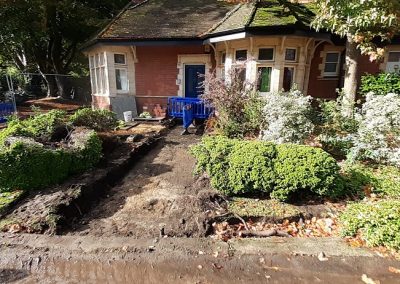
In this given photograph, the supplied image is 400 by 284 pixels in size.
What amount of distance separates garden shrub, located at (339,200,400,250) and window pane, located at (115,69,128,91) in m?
11.0

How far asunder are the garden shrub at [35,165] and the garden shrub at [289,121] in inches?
162

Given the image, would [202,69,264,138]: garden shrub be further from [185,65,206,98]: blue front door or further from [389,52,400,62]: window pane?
[389,52,400,62]: window pane

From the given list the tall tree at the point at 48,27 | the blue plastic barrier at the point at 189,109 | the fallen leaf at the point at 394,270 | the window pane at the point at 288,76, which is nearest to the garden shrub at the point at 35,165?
the blue plastic barrier at the point at 189,109

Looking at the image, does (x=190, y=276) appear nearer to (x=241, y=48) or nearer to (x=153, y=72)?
(x=241, y=48)

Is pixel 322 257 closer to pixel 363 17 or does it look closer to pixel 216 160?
pixel 216 160

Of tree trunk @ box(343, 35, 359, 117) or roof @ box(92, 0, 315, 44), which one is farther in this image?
roof @ box(92, 0, 315, 44)

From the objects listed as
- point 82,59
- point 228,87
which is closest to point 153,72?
point 228,87

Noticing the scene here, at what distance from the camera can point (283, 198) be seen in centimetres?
445

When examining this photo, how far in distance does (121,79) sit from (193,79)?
3.28 metres

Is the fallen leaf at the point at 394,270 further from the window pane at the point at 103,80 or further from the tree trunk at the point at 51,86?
the tree trunk at the point at 51,86

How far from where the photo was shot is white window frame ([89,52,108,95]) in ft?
40.8

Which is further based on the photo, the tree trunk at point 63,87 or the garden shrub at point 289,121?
the tree trunk at point 63,87

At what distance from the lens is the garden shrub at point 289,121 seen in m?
6.10

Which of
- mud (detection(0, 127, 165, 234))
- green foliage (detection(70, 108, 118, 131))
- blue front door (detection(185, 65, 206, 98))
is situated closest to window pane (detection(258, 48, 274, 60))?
blue front door (detection(185, 65, 206, 98))
